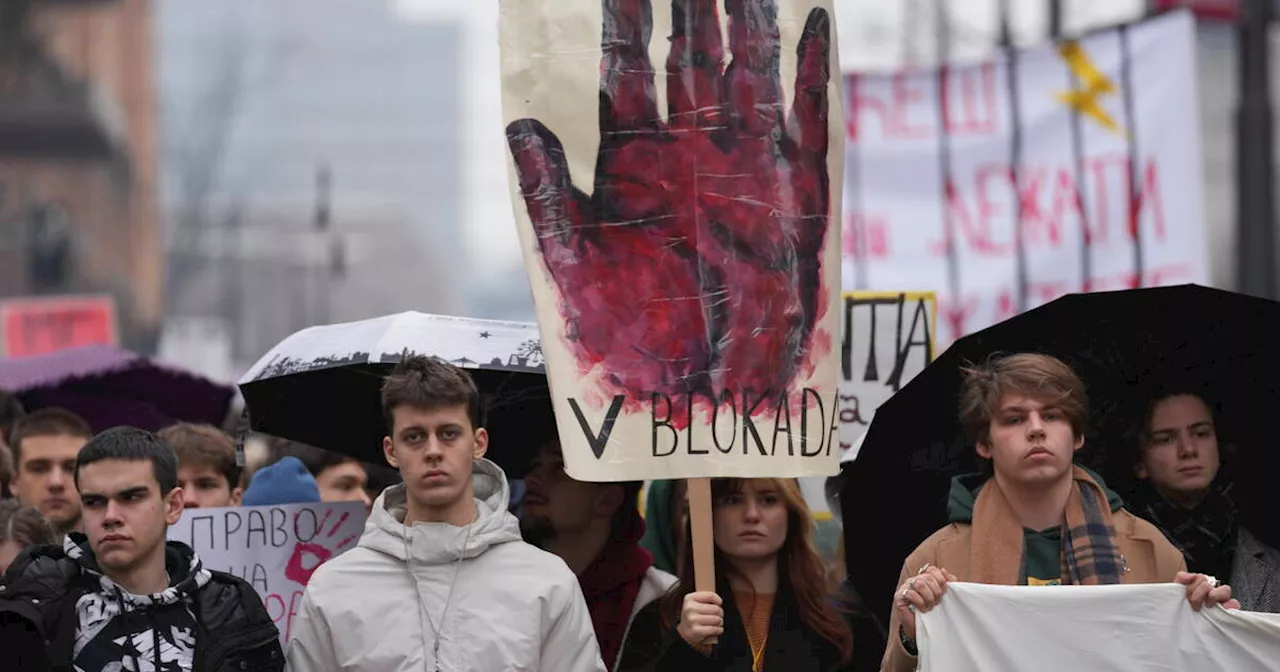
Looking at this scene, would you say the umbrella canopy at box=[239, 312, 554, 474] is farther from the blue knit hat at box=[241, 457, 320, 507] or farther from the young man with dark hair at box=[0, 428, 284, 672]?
the young man with dark hair at box=[0, 428, 284, 672]

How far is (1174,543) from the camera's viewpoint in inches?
231

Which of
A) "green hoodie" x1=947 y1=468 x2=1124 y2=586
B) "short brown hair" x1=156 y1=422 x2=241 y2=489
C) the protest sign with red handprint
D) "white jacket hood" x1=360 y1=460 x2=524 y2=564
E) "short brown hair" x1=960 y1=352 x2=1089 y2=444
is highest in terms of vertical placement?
the protest sign with red handprint

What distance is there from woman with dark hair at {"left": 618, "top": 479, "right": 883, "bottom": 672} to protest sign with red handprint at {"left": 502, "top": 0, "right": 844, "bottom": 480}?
1.98 feet

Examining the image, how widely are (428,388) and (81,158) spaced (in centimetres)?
4602

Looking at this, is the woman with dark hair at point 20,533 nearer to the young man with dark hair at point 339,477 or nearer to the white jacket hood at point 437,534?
the young man with dark hair at point 339,477

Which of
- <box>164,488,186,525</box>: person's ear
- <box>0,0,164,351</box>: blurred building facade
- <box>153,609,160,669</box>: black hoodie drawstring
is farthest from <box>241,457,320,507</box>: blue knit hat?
<box>0,0,164,351</box>: blurred building facade

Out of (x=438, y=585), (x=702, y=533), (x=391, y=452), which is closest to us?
(x=438, y=585)

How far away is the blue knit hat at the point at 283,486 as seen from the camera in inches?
300

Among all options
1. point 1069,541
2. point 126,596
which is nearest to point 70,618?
point 126,596

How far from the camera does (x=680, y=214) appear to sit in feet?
19.0

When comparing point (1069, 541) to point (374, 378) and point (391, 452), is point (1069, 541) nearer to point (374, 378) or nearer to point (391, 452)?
point (391, 452)

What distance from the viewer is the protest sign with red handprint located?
573cm

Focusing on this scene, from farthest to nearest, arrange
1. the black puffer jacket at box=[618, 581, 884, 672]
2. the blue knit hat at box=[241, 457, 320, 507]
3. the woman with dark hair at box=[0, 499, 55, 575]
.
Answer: the blue knit hat at box=[241, 457, 320, 507] < the woman with dark hair at box=[0, 499, 55, 575] < the black puffer jacket at box=[618, 581, 884, 672]

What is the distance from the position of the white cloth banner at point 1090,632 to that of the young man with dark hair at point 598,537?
4.69 ft
